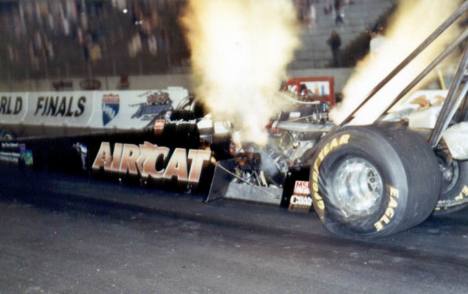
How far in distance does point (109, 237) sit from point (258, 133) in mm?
1978

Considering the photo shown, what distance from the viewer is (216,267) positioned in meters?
4.71

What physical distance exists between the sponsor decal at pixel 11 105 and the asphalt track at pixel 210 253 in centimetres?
922

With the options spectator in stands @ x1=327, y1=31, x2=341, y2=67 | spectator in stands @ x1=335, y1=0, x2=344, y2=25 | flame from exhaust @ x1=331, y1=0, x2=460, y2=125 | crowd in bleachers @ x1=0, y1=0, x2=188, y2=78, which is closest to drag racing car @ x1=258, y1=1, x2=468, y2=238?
flame from exhaust @ x1=331, y1=0, x2=460, y2=125

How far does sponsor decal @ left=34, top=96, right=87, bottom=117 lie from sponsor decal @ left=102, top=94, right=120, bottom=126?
676 millimetres

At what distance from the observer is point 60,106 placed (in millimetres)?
15031

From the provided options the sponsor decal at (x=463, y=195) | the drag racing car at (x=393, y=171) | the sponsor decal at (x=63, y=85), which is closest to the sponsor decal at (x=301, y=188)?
the drag racing car at (x=393, y=171)

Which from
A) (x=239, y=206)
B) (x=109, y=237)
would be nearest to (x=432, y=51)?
(x=239, y=206)

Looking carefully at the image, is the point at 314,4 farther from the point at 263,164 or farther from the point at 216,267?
the point at 216,267

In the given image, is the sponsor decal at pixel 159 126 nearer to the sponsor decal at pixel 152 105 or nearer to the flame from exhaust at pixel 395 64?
the flame from exhaust at pixel 395 64

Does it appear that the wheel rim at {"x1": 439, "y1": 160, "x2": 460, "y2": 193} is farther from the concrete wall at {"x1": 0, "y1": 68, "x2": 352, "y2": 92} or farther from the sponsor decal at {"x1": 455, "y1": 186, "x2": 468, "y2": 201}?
the concrete wall at {"x1": 0, "y1": 68, "x2": 352, "y2": 92}

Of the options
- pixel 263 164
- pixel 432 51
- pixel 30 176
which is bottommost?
pixel 30 176

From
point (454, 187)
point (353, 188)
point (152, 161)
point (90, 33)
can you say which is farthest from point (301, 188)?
point (90, 33)

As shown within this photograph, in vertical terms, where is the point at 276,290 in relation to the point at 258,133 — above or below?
below

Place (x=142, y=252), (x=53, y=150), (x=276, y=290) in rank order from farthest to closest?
(x=53, y=150) → (x=142, y=252) → (x=276, y=290)
